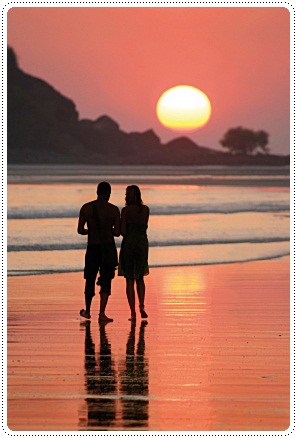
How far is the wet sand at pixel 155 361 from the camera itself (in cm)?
856

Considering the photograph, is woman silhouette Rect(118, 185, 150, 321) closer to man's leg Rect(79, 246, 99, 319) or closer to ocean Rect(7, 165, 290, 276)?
man's leg Rect(79, 246, 99, 319)

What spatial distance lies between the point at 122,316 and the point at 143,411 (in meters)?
5.25

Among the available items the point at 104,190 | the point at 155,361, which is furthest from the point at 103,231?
the point at 155,361

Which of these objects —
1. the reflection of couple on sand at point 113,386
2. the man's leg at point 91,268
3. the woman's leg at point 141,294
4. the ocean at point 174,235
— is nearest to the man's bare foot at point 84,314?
the man's leg at point 91,268

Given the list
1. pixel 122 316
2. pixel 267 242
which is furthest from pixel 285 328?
pixel 267 242

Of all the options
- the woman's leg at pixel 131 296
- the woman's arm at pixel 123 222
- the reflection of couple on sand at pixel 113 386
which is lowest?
the reflection of couple on sand at pixel 113 386

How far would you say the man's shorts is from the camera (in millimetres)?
13812

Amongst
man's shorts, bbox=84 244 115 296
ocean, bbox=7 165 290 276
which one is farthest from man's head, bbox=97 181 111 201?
ocean, bbox=7 165 290 276

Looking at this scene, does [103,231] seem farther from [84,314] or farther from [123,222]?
[84,314]

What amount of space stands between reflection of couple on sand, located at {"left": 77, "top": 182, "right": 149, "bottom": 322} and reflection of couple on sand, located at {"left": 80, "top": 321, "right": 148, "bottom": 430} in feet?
→ 5.56

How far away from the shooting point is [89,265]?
13891 mm

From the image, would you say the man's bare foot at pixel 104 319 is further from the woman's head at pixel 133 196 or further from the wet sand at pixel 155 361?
the woman's head at pixel 133 196

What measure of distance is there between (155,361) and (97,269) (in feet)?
11.1

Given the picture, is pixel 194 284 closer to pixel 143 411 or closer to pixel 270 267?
pixel 270 267
